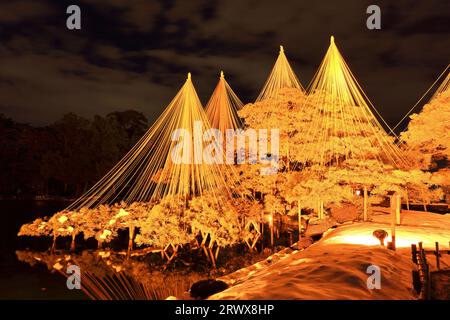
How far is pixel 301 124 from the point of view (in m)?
22.0

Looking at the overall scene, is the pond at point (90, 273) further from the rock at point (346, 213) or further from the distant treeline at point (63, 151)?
the distant treeline at point (63, 151)

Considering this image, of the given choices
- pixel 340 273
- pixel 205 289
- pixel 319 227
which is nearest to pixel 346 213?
pixel 319 227

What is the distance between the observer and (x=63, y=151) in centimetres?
5294

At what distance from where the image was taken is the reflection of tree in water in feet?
53.0

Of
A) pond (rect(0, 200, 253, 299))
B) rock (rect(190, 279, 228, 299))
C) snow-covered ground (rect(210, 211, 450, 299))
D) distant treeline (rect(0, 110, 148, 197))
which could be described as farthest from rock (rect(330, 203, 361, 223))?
distant treeline (rect(0, 110, 148, 197))

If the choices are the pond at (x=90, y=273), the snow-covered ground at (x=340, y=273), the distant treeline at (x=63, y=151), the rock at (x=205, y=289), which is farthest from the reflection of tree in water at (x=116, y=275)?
the distant treeline at (x=63, y=151)

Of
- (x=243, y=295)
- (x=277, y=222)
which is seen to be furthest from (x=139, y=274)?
(x=243, y=295)

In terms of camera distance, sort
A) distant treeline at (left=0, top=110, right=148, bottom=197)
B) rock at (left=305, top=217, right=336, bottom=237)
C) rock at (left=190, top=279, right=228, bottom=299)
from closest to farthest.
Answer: rock at (left=190, top=279, right=228, bottom=299)
rock at (left=305, top=217, right=336, bottom=237)
distant treeline at (left=0, top=110, right=148, bottom=197)

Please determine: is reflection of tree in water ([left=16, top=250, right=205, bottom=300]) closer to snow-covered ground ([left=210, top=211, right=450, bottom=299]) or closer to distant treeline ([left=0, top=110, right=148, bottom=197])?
snow-covered ground ([left=210, top=211, right=450, bottom=299])

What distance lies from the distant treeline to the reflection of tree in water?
2688 centimetres

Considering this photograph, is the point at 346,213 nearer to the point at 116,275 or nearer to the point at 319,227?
the point at 319,227

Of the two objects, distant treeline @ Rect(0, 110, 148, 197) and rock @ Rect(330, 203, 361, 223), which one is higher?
distant treeline @ Rect(0, 110, 148, 197)

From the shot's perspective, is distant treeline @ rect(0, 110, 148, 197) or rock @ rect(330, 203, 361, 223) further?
distant treeline @ rect(0, 110, 148, 197)

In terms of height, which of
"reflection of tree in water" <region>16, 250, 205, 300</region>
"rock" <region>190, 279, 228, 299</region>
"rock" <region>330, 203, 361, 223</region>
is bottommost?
"reflection of tree in water" <region>16, 250, 205, 300</region>
